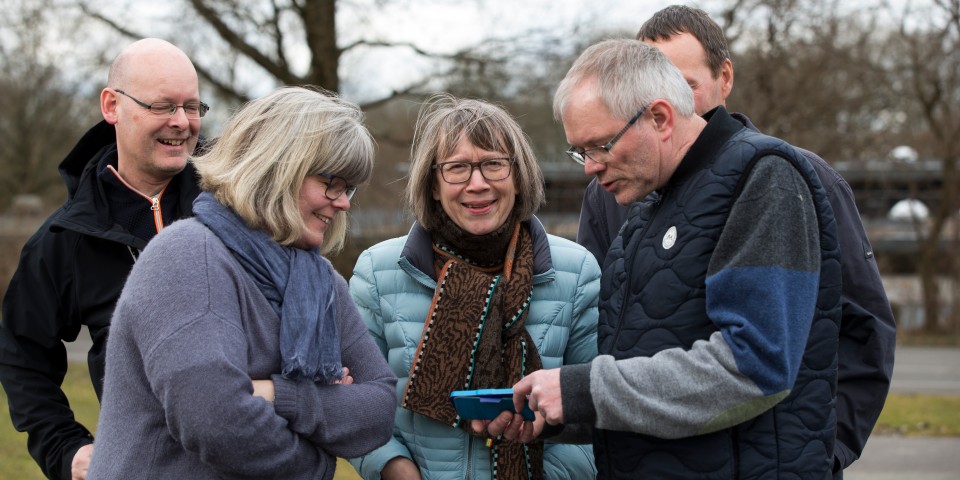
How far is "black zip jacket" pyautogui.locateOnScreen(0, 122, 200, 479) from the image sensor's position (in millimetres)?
2947

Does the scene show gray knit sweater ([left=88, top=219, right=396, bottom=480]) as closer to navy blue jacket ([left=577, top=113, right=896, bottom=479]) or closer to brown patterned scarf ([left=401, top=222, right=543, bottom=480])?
brown patterned scarf ([left=401, top=222, right=543, bottom=480])

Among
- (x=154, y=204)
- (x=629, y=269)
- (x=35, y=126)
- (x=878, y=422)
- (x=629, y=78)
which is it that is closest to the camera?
(x=629, y=78)

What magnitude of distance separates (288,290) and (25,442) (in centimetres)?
692

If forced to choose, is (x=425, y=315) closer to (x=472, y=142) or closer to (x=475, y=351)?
(x=475, y=351)

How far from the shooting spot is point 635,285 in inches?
95.3

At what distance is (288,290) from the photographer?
7.48 feet

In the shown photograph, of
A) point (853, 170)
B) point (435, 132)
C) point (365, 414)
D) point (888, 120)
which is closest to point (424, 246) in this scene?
point (435, 132)

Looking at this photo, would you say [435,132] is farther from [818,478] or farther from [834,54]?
[834,54]

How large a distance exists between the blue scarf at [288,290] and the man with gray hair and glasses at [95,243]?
79 centimetres

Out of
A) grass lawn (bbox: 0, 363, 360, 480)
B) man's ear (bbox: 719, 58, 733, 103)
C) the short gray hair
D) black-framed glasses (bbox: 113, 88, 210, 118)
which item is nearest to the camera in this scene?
the short gray hair

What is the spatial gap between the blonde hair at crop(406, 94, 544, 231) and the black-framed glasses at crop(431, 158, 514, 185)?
1.6 inches

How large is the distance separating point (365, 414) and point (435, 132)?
110 centimetres

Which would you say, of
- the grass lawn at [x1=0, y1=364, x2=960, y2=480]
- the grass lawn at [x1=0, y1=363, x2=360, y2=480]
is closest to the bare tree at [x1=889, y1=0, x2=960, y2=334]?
the grass lawn at [x1=0, y1=364, x2=960, y2=480]

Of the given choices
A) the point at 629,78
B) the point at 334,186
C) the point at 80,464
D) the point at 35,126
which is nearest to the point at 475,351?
the point at 334,186
